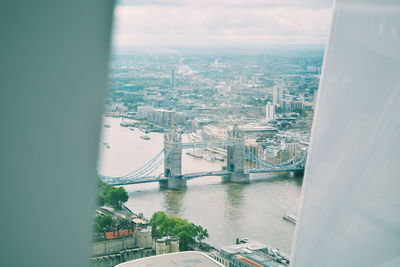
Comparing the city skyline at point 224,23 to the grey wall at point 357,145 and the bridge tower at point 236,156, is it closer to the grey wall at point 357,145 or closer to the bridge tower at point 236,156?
the bridge tower at point 236,156

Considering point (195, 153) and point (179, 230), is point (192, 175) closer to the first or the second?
point (195, 153)

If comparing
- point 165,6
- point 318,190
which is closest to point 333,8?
point 318,190

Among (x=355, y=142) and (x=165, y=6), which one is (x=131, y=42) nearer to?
(x=165, y=6)

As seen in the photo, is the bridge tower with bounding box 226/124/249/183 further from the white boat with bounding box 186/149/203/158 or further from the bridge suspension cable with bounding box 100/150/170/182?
the bridge suspension cable with bounding box 100/150/170/182

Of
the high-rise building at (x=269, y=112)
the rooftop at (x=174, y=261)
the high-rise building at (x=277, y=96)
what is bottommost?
the rooftop at (x=174, y=261)

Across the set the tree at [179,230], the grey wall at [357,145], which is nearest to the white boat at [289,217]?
the tree at [179,230]

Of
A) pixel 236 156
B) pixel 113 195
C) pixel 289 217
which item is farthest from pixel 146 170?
pixel 289 217
